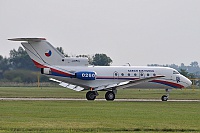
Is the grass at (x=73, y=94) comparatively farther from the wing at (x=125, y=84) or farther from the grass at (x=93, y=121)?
the grass at (x=93, y=121)

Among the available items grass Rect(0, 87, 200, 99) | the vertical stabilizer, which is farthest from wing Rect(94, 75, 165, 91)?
grass Rect(0, 87, 200, 99)

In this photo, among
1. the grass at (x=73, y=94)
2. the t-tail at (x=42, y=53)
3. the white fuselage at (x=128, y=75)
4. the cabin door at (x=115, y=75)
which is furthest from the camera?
the grass at (x=73, y=94)

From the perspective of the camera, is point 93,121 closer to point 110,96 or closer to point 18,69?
point 110,96

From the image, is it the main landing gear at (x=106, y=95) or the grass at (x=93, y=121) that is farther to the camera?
the main landing gear at (x=106, y=95)

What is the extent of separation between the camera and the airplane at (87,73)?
55.2m

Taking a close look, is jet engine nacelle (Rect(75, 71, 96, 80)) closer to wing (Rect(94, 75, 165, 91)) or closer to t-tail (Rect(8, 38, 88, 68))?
wing (Rect(94, 75, 165, 91))

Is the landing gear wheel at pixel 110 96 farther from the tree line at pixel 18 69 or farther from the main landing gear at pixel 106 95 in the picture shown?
the tree line at pixel 18 69

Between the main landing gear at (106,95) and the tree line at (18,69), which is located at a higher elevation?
the tree line at (18,69)

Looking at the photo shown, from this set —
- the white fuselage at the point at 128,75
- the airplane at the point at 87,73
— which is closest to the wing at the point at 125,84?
the airplane at the point at 87,73

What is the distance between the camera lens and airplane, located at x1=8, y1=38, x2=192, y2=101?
5522 cm

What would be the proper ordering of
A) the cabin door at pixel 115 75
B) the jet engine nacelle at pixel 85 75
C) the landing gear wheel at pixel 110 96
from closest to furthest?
1. the jet engine nacelle at pixel 85 75
2. the landing gear wheel at pixel 110 96
3. the cabin door at pixel 115 75

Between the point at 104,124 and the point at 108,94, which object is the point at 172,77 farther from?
the point at 104,124

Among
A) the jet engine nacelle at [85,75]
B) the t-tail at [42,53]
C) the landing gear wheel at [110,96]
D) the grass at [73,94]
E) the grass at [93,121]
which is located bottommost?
the grass at [93,121]

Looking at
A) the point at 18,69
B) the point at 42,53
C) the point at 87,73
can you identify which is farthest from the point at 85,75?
the point at 18,69
